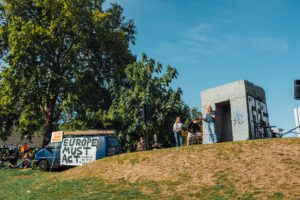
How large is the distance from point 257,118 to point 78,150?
9.87 meters

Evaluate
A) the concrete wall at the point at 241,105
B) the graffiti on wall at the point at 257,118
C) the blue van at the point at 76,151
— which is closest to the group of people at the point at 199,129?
the concrete wall at the point at 241,105

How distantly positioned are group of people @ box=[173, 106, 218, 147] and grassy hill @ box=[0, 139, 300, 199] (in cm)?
153

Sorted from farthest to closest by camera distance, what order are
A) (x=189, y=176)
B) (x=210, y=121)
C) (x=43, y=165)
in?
1. (x=43, y=165)
2. (x=210, y=121)
3. (x=189, y=176)

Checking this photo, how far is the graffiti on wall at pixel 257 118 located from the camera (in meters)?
18.2

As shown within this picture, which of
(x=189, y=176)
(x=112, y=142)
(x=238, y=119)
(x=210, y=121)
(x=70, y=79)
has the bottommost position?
(x=189, y=176)

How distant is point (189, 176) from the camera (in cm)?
1224

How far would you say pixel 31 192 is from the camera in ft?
42.9

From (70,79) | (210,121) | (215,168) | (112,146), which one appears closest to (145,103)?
(70,79)

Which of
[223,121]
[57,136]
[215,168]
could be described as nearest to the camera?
[215,168]

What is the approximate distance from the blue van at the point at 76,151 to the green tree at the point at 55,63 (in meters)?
8.68

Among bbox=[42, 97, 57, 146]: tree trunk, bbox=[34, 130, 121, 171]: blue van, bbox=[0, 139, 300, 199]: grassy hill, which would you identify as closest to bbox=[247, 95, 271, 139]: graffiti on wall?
bbox=[0, 139, 300, 199]: grassy hill

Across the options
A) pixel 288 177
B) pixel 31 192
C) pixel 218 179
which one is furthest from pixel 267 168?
pixel 31 192

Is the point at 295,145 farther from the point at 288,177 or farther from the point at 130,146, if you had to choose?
the point at 130,146

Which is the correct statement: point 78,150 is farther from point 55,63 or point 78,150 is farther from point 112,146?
point 55,63
